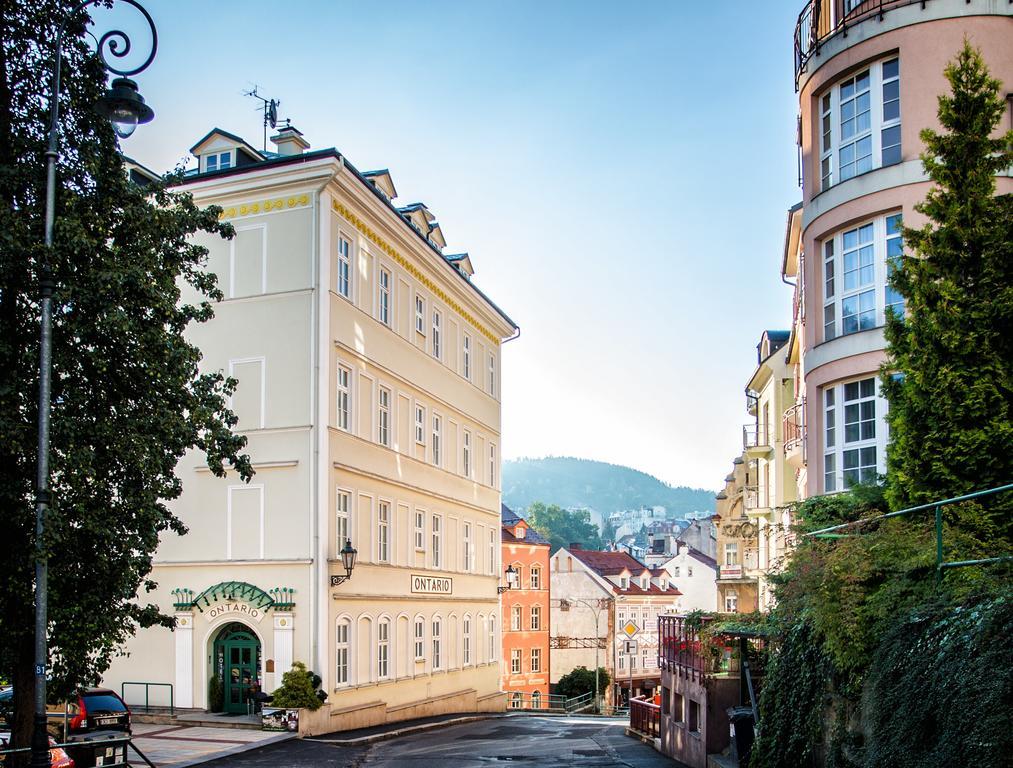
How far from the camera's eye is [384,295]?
33406 millimetres

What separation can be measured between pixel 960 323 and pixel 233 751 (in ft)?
53.8

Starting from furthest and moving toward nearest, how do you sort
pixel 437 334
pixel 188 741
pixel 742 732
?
pixel 437 334 < pixel 188 741 < pixel 742 732

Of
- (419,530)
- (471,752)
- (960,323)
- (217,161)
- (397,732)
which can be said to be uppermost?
(217,161)

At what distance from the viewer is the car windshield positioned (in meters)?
20.3

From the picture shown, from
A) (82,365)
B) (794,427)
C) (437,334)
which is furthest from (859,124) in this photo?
(437,334)

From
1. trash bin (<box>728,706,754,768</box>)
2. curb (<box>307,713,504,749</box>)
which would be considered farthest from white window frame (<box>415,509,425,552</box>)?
trash bin (<box>728,706,754,768</box>)

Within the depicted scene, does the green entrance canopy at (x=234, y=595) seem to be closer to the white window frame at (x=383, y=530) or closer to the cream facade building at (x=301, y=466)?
the cream facade building at (x=301, y=466)

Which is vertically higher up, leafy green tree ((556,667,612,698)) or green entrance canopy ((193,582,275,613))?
green entrance canopy ((193,582,275,613))

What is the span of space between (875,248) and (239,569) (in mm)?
17960

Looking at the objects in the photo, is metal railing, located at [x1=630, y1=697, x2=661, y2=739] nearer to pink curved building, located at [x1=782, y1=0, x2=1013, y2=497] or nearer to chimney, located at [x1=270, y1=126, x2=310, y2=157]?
pink curved building, located at [x1=782, y1=0, x2=1013, y2=497]

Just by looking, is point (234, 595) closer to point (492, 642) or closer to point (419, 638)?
point (419, 638)

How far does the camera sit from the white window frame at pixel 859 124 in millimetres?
19766

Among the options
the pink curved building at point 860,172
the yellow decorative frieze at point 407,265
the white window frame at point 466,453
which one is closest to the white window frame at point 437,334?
the yellow decorative frieze at point 407,265

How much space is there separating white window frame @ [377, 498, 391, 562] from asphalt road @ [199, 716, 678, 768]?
17.4 ft
